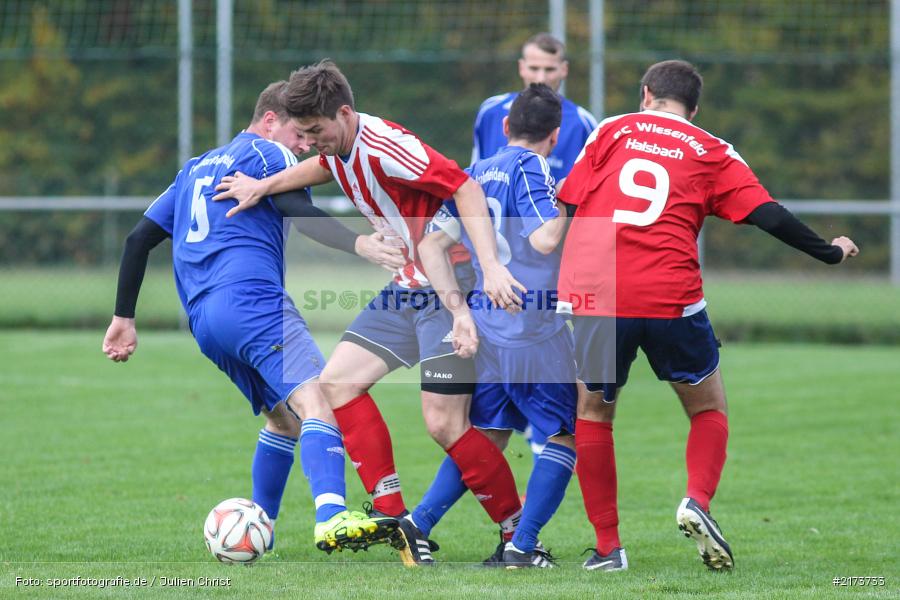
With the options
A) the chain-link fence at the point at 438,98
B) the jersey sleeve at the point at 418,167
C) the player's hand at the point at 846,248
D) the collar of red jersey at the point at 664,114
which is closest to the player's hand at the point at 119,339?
the jersey sleeve at the point at 418,167

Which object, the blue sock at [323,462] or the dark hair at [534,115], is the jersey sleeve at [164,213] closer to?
the blue sock at [323,462]

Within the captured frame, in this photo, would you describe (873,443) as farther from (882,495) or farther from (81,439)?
(81,439)

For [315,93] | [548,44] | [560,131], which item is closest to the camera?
[315,93]

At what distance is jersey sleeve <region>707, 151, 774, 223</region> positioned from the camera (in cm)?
466

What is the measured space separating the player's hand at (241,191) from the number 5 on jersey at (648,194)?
1.50 metres

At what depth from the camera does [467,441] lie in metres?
4.99

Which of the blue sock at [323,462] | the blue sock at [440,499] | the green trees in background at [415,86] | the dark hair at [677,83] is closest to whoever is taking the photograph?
the blue sock at [323,462]

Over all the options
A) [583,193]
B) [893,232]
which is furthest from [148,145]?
[583,193]

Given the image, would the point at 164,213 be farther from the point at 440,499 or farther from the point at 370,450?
the point at 440,499

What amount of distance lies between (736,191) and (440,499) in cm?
183

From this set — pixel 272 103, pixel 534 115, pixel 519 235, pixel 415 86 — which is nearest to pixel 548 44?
pixel 534 115

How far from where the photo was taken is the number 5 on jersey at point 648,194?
4.63 meters

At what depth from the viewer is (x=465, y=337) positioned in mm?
4789

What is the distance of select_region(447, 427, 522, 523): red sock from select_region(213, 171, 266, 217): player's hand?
4.39ft
